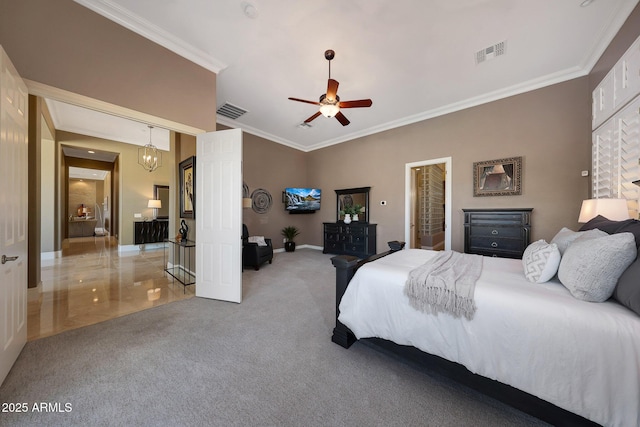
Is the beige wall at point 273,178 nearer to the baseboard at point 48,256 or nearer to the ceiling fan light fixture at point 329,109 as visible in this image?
the ceiling fan light fixture at point 329,109

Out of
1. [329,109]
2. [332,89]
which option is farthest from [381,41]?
[329,109]

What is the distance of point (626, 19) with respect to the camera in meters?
2.37

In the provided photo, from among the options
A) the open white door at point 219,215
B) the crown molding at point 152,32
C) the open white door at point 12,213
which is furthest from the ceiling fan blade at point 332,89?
the open white door at point 12,213

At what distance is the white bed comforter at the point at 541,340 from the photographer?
1.02 meters

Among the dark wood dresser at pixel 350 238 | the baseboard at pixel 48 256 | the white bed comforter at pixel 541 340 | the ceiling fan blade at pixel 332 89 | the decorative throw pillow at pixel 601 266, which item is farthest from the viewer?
the dark wood dresser at pixel 350 238

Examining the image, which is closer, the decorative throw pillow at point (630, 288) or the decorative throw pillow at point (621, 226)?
the decorative throw pillow at point (630, 288)

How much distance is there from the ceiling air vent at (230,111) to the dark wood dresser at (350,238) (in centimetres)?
348

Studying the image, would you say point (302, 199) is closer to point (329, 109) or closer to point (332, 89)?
point (329, 109)

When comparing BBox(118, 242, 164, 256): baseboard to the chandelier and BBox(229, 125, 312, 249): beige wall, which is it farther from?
BBox(229, 125, 312, 249): beige wall

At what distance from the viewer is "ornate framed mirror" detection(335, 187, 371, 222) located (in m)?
5.91

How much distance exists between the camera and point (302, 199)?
674 cm

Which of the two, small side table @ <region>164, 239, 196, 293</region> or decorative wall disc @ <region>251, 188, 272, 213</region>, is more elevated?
decorative wall disc @ <region>251, 188, 272, 213</region>

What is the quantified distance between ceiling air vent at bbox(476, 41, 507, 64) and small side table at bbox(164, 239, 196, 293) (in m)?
5.01

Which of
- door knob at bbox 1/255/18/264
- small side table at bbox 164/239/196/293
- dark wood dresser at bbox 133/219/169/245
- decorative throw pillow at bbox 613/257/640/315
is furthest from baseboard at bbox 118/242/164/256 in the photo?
decorative throw pillow at bbox 613/257/640/315
